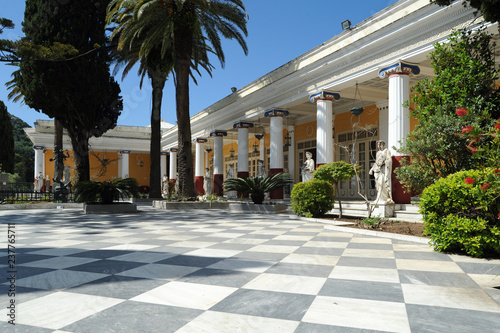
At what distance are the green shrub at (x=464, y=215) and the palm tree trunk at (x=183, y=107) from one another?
11438 millimetres

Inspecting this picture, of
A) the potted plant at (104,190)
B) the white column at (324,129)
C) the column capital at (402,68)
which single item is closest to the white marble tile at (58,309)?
the potted plant at (104,190)

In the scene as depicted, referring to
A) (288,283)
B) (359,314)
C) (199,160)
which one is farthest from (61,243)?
(199,160)

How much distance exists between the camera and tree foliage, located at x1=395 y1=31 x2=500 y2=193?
704cm

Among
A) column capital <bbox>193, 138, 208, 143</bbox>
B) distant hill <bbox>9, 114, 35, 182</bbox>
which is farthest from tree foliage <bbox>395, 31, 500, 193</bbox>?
distant hill <bbox>9, 114, 35, 182</bbox>

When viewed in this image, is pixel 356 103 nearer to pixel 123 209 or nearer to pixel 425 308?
pixel 123 209

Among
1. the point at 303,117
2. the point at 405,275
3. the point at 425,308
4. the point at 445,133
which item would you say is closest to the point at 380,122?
the point at 303,117

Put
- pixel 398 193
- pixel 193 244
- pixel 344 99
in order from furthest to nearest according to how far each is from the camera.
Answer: pixel 344 99 < pixel 398 193 < pixel 193 244

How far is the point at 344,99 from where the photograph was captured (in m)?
18.3

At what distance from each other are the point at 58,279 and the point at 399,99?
1078cm

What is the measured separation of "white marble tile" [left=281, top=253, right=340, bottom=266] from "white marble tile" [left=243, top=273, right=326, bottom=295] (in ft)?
2.56

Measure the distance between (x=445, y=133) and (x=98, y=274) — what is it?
6.57m

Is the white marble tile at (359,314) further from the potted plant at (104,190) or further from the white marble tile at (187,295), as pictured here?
the potted plant at (104,190)

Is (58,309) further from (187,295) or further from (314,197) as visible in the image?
(314,197)

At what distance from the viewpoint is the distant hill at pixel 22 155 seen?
42.9 m
